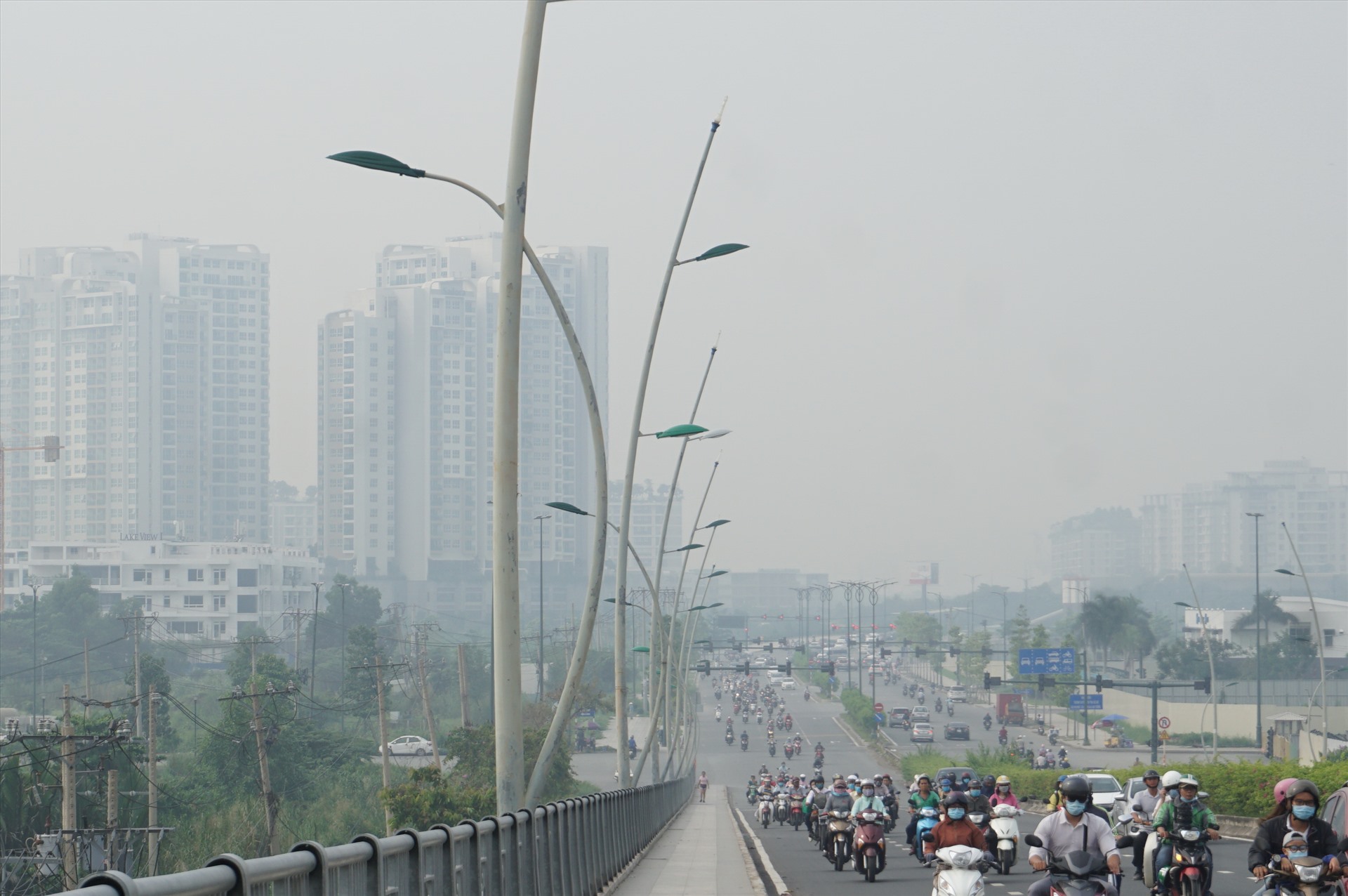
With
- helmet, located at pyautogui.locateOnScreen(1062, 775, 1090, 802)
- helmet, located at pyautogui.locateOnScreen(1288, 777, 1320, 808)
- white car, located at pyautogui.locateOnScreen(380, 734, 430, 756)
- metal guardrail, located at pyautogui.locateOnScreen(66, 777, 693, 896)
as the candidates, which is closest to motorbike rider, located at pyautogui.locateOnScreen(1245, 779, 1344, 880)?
helmet, located at pyautogui.locateOnScreen(1288, 777, 1320, 808)

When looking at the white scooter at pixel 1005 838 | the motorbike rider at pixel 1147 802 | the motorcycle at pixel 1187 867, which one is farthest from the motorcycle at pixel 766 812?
the motorcycle at pixel 1187 867

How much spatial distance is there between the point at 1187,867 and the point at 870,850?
9.16 m

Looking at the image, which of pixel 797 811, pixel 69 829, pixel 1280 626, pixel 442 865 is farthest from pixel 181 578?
pixel 442 865

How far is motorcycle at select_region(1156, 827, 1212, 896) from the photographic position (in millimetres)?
15664

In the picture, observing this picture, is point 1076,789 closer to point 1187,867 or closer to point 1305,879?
point 1305,879

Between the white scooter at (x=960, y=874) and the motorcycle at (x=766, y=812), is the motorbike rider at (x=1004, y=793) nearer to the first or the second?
the white scooter at (x=960, y=874)

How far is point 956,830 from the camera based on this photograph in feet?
52.9

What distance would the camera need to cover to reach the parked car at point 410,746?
93.0m

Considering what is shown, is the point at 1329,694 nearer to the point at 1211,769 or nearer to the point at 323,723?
the point at 323,723

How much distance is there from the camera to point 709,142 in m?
23.1

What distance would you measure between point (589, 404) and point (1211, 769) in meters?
21.5

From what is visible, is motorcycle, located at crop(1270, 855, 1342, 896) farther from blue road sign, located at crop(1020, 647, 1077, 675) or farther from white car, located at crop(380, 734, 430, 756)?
white car, located at crop(380, 734, 430, 756)

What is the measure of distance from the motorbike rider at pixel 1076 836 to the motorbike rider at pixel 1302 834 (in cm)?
105

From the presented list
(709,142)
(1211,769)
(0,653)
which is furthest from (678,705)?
(0,653)
